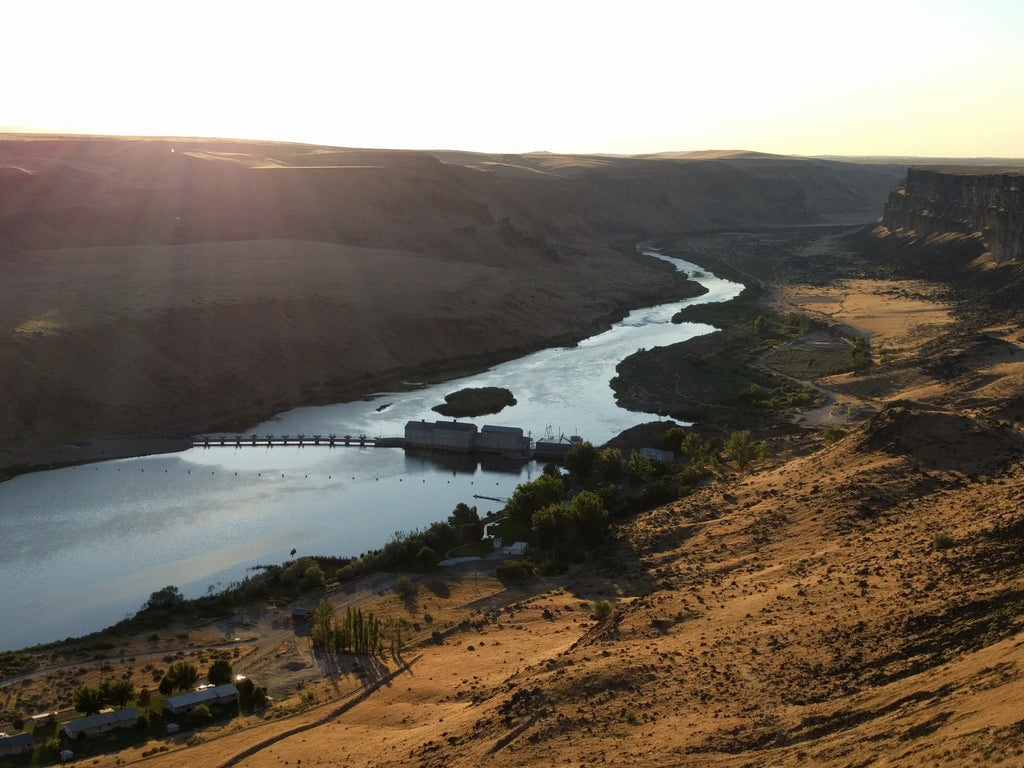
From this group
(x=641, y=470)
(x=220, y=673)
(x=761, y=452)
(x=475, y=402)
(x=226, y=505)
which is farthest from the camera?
(x=475, y=402)

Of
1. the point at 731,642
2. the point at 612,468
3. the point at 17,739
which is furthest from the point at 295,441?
the point at 731,642

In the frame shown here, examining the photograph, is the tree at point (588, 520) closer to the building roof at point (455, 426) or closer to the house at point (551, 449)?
the house at point (551, 449)

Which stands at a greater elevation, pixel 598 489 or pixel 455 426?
pixel 455 426

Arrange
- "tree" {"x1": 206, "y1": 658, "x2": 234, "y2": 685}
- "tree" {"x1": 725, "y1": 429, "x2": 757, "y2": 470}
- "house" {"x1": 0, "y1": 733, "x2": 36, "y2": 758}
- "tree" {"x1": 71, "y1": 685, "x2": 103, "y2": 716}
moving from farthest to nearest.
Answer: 1. "tree" {"x1": 725, "y1": 429, "x2": 757, "y2": 470}
2. "tree" {"x1": 206, "y1": 658, "x2": 234, "y2": 685}
3. "tree" {"x1": 71, "y1": 685, "x2": 103, "y2": 716}
4. "house" {"x1": 0, "y1": 733, "x2": 36, "y2": 758}

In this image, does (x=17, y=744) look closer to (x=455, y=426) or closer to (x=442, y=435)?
(x=442, y=435)

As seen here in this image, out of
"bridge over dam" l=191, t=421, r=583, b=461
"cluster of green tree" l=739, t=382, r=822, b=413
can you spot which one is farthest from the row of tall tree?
"cluster of green tree" l=739, t=382, r=822, b=413

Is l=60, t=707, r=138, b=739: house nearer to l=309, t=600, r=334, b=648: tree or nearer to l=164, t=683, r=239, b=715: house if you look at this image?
l=164, t=683, r=239, b=715: house
